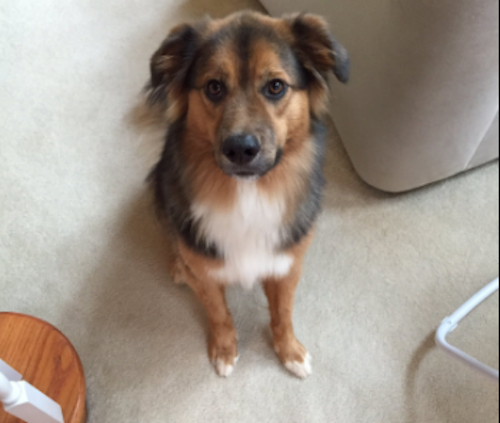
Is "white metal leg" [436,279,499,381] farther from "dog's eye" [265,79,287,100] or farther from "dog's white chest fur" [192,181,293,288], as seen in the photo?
"dog's eye" [265,79,287,100]

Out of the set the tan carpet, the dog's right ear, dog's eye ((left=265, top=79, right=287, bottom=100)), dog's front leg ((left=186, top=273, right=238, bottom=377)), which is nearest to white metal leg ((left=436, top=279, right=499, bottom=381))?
the tan carpet

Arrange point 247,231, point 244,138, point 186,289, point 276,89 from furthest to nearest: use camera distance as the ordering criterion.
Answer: point 186,289
point 247,231
point 276,89
point 244,138

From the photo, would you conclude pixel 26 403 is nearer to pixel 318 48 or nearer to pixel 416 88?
pixel 318 48

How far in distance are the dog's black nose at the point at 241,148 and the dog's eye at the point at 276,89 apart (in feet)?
0.61

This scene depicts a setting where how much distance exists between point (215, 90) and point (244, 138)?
0.74 feet

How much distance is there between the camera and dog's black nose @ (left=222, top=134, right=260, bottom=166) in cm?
121

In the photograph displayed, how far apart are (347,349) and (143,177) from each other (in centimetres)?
131

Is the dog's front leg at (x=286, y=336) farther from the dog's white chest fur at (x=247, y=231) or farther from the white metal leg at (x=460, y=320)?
the white metal leg at (x=460, y=320)

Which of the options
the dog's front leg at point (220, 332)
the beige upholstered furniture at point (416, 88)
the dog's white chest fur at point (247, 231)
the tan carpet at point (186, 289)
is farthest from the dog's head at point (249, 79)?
the tan carpet at point (186, 289)

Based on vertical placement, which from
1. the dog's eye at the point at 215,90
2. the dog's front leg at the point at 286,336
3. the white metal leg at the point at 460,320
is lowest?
the dog's front leg at the point at 286,336

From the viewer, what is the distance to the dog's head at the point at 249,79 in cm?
126

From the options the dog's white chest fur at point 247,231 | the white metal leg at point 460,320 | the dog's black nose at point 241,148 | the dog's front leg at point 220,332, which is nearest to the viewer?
the dog's black nose at point 241,148

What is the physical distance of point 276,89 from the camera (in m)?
1.32

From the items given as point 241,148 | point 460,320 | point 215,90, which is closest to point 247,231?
point 241,148
